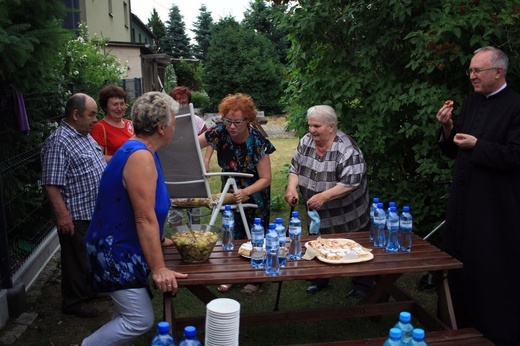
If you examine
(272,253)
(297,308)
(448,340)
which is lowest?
(297,308)

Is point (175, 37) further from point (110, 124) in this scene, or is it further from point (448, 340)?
point (448, 340)

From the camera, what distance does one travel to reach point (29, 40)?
376 centimetres

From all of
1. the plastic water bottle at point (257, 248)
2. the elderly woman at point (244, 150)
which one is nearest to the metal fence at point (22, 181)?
the elderly woman at point (244, 150)

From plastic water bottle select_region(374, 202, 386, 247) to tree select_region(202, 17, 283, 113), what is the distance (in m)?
17.2

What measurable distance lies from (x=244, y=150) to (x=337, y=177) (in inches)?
34.8

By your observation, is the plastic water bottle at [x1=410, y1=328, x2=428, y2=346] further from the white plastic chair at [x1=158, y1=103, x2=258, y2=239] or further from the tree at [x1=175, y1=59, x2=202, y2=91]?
the tree at [x1=175, y1=59, x2=202, y2=91]

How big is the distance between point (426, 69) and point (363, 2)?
0.91 meters

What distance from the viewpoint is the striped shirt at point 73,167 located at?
12.5ft

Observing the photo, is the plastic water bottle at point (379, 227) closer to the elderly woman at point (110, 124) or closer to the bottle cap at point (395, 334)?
the bottle cap at point (395, 334)

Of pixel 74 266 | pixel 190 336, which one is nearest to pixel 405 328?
pixel 190 336

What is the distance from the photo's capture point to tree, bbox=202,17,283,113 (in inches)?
810

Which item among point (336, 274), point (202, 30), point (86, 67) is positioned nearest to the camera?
point (336, 274)

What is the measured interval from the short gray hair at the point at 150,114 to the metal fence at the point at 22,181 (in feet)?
6.34

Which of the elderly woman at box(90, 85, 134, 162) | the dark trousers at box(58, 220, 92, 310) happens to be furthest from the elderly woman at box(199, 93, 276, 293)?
the dark trousers at box(58, 220, 92, 310)
